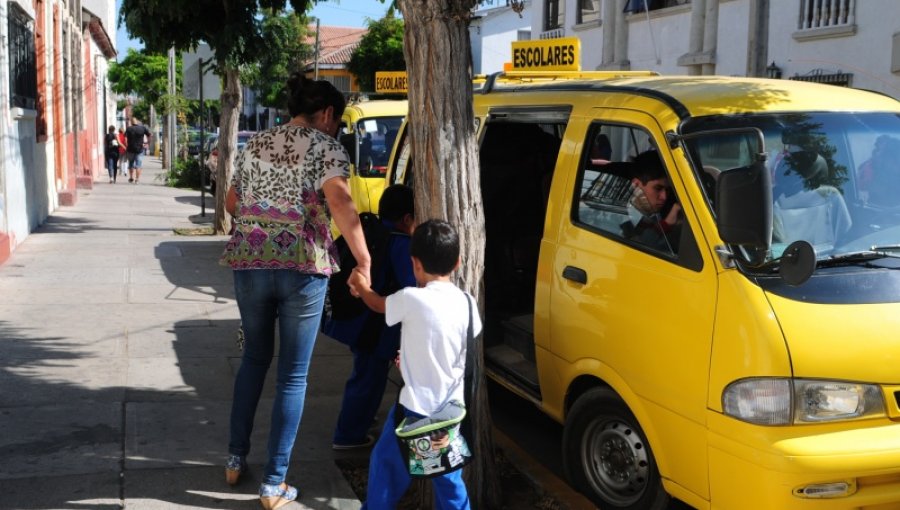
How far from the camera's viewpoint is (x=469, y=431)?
383 centimetres

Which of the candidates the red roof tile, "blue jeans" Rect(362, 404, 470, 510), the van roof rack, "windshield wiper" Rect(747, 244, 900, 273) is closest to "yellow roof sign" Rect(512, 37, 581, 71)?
the van roof rack

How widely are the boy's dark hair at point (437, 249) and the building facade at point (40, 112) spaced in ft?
27.9

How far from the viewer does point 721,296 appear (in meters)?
3.74

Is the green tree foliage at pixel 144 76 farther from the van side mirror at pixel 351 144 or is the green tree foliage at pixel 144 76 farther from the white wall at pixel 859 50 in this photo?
the van side mirror at pixel 351 144

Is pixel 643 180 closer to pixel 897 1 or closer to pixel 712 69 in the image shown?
pixel 897 1

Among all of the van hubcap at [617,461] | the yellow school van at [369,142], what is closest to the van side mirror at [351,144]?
the yellow school van at [369,142]

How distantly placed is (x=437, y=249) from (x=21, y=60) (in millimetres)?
11604

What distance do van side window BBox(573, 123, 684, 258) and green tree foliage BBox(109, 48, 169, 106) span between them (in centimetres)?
3848

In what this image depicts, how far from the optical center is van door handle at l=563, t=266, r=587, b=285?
181 inches

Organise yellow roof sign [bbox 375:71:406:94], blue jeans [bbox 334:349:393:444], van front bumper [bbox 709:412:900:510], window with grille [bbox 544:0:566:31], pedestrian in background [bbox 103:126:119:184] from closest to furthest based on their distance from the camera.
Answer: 1. van front bumper [bbox 709:412:900:510]
2. blue jeans [bbox 334:349:393:444]
3. yellow roof sign [bbox 375:71:406:94]
4. window with grille [bbox 544:0:566:31]
5. pedestrian in background [bbox 103:126:119:184]

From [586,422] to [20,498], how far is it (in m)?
2.59

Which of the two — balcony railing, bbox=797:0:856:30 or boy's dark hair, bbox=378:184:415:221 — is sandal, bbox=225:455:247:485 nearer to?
boy's dark hair, bbox=378:184:415:221

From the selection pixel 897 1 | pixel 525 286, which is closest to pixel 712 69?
pixel 897 1

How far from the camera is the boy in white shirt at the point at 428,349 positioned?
3.55 meters
